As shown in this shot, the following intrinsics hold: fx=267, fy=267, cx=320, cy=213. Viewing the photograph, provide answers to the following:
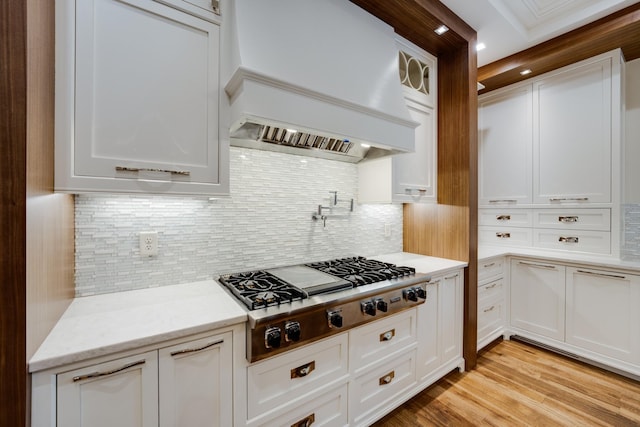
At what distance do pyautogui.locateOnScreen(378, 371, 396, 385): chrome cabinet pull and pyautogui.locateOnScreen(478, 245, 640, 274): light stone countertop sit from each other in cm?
133

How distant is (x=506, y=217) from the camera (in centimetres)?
307

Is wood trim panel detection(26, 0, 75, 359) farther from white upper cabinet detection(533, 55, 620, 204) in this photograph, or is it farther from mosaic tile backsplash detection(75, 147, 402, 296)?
white upper cabinet detection(533, 55, 620, 204)

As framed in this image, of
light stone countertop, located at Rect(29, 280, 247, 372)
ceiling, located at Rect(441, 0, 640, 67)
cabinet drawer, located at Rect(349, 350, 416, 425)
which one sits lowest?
cabinet drawer, located at Rect(349, 350, 416, 425)

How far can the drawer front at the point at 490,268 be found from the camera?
8.07 ft

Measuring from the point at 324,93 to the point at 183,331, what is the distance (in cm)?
128

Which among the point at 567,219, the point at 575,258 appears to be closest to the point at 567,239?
the point at 567,219

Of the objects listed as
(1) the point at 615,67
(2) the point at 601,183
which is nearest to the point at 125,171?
(2) the point at 601,183

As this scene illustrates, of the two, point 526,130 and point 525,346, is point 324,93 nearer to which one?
point 526,130

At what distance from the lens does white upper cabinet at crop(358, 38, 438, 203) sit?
2.03 m

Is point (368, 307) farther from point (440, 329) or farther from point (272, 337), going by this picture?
point (440, 329)

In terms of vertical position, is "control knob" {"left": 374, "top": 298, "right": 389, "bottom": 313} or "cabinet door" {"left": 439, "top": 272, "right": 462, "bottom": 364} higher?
"control knob" {"left": 374, "top": 298, "right": 389, "bottom": 313}

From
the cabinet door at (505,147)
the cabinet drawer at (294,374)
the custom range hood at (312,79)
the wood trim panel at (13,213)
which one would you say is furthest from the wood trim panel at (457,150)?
the wood trim panel at (13,213)

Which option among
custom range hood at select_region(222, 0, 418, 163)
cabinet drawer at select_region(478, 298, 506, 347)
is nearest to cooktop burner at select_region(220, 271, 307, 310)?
custom range hood at select_region(222, 0, 418, 163)

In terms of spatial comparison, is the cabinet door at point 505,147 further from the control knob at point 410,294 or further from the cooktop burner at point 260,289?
the cooktop burner at point 260,289
